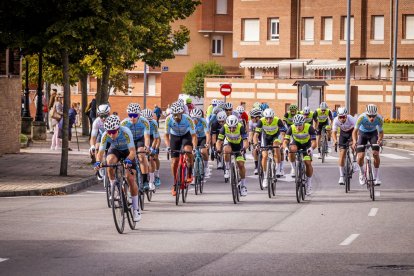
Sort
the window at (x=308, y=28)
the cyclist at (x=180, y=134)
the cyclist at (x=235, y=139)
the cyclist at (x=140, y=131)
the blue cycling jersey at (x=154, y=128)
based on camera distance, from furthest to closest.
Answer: the window at (x=308, y=28) → the blue cycling jersey at (x=154, y=128) → the cyclist at (x=235, y=139) → the cyclist at (x=180, y=134) → the cyclist at (x=140, y=131)

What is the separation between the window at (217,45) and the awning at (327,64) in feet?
63.6

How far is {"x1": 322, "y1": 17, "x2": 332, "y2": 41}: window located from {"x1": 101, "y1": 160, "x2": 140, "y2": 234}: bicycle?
69.9 metres

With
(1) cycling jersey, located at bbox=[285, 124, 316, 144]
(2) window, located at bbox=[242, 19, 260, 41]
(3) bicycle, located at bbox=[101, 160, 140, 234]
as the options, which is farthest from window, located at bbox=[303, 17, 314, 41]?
(3) bicycle, located at bbox=[101, 160, 140, 234]

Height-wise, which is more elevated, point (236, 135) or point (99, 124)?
point (99, 124)

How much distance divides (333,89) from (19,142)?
150 feet

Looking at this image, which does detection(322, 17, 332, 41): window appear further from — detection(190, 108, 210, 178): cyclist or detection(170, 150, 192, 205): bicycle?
detection(170, 150, 192, 205): bicycle

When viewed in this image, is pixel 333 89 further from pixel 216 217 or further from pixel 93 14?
pixel 216 217

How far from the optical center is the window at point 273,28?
90.2m

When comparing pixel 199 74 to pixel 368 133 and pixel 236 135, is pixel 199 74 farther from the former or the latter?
pixel 236 135

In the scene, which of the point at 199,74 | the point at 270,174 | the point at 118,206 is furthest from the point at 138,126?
the point at 199,74

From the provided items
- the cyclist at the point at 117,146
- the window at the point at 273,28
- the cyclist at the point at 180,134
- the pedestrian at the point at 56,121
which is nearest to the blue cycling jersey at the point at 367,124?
the cyclist at the point at 180,134

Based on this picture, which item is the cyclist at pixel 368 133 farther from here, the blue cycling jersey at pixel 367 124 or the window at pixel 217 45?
the window at pixel 217 45

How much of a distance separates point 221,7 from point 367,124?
7852cm

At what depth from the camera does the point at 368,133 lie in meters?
26.6
